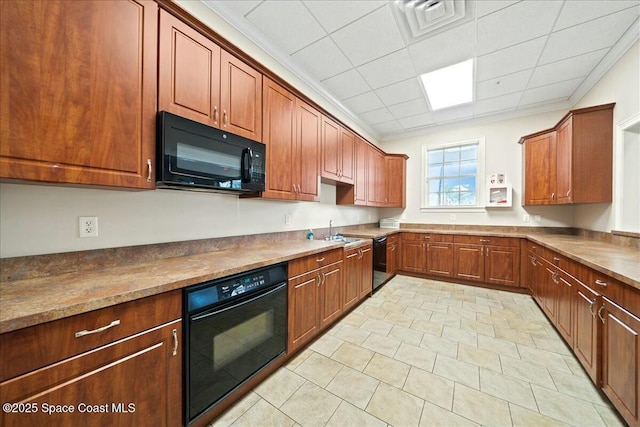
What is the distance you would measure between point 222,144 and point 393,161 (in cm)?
397

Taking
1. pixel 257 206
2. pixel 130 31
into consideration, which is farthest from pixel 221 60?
pixel 257 206

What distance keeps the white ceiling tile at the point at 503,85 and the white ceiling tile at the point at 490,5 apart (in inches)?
50.7

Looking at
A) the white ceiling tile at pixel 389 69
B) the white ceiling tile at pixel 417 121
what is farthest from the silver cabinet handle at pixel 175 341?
the white ceiling tile at pixel 417 121

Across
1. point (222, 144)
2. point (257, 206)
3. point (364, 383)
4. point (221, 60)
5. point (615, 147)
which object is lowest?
point (364, 383)

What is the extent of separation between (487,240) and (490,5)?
10.4ft

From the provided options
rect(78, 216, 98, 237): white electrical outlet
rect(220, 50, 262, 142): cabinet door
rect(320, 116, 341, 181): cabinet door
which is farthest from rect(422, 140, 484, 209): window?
rect(78, 216, 98, 237): white electrical outlet

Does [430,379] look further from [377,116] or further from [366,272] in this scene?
[377,116]

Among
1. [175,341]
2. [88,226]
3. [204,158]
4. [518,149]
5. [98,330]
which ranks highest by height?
[518,149]

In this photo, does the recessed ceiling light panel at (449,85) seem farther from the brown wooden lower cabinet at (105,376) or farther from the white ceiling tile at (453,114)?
the brown wooden lower cabinet at (105,376)

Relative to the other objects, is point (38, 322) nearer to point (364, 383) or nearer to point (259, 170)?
point (259, 170)

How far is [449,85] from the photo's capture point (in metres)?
3.29

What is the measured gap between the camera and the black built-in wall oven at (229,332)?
49.1 inches

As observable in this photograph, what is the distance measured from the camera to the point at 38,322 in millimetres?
797

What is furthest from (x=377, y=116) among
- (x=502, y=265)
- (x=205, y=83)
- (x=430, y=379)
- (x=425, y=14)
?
(x=430, y=379)
